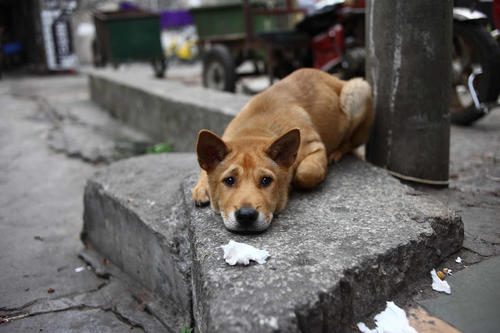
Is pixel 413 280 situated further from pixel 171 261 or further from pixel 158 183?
Answer: pixel 158 183

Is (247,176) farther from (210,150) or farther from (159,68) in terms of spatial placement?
(159,68)

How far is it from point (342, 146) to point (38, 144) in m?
5.21

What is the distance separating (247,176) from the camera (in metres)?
2.63

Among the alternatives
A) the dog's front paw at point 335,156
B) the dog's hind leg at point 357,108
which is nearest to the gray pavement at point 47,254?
the dog's front paw at point 335,156

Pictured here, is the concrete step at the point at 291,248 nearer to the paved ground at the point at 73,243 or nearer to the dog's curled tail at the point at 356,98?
the paved ground at the point at 73,243

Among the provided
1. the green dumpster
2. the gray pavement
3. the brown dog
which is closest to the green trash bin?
the green dumpster

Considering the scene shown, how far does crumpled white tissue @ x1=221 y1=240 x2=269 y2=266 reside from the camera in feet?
7.00

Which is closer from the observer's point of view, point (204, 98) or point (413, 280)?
point (413, 280)

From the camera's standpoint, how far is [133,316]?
307 centimetres

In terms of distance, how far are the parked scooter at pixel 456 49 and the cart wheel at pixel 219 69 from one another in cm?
144

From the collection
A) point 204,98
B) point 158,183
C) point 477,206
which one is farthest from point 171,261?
point 204,98

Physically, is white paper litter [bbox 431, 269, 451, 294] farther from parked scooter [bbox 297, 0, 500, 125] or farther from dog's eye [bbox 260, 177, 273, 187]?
parked scooter [bbox 297, 0, 500, 125]

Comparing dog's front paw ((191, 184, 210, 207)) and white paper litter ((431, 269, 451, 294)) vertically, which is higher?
dog's front paw ((191, 184, 210, 207))

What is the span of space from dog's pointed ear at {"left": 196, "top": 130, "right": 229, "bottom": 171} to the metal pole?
159 centimetres
